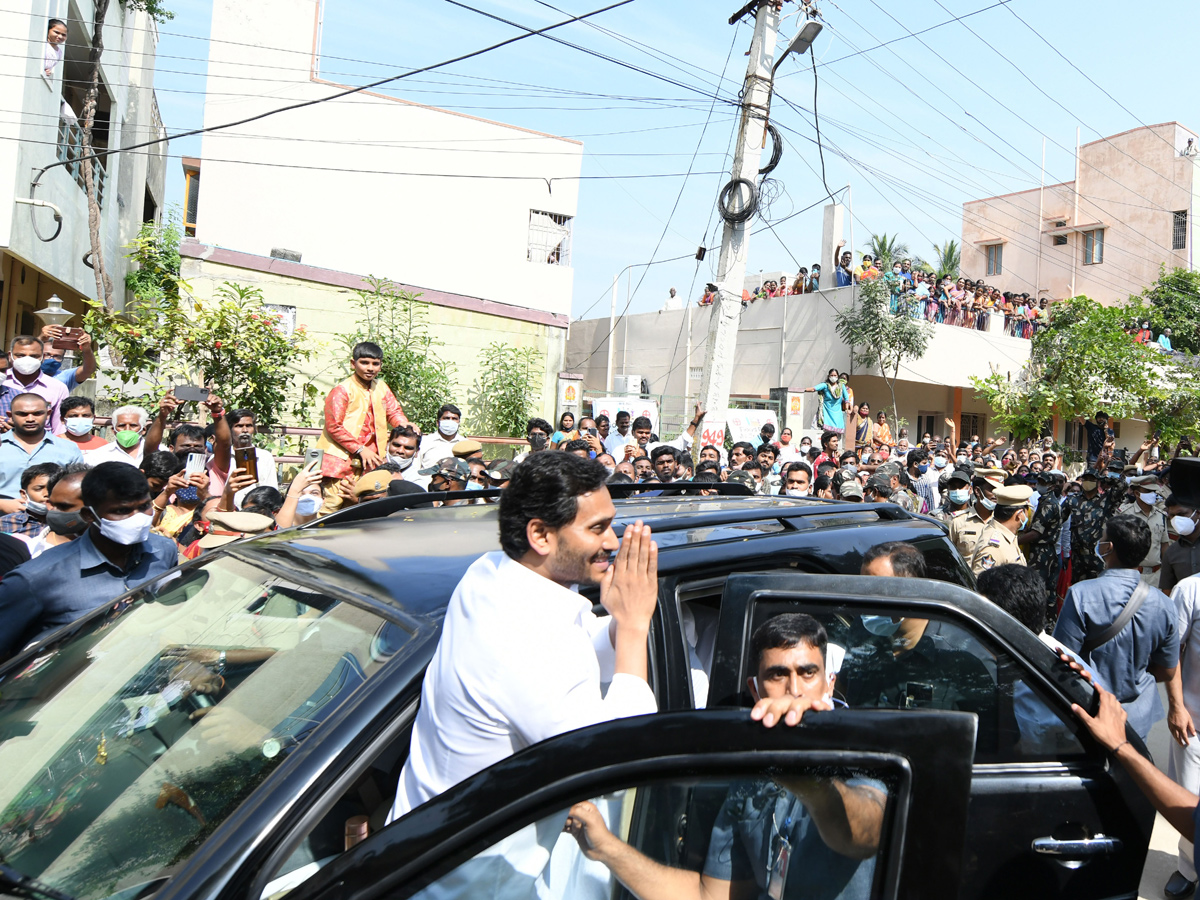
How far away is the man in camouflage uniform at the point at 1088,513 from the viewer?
276 inches

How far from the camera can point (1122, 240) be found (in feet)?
108

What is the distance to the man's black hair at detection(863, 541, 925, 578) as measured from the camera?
3029mm

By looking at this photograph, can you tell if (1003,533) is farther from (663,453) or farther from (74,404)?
(74,404)

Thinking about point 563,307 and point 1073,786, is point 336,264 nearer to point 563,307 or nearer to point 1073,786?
point 563,307

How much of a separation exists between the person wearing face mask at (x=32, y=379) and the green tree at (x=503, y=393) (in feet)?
26.8

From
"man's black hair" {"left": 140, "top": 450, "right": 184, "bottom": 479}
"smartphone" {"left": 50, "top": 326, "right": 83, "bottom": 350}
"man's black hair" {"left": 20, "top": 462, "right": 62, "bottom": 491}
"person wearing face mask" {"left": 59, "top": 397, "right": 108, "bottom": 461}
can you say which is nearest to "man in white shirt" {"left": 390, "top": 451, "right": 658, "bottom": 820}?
"man's black hair" {"left": 20, "top": 462, "right": 62, "bottom": 491}

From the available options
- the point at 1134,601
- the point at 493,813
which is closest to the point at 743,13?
the point at 1134,601

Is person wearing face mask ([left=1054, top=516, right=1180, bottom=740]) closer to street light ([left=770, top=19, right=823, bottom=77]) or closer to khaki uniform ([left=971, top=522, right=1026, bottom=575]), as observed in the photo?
khaki uniform ([left=971, top=522, right=1026, bottom=575])

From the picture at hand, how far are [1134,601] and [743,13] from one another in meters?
10.2

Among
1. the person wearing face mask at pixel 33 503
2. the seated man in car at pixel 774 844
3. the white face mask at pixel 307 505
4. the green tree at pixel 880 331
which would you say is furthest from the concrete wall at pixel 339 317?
the seated man in car at pixel 774 844

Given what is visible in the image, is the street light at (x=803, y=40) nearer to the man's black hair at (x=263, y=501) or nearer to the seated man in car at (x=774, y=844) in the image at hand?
the man's black hair at (x=263, y=501)

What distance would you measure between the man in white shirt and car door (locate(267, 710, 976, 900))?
280 mm

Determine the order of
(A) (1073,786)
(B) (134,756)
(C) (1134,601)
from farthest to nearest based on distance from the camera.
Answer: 1. (C) (1134,601)
2. (A) (1073,786)
3. (B) (134,756)

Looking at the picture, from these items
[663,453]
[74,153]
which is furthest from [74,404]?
[74,153]
